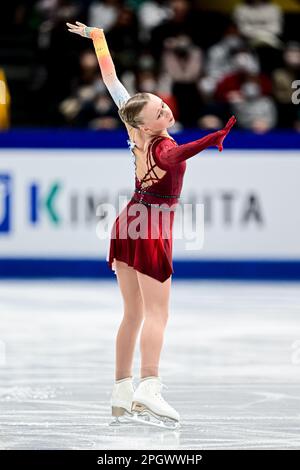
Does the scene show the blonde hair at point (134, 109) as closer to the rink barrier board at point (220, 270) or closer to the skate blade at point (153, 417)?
the skate blade at point (153, 417)

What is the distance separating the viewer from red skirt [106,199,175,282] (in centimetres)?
479

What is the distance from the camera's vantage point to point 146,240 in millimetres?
4809

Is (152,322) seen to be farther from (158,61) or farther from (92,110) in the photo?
(158,61)

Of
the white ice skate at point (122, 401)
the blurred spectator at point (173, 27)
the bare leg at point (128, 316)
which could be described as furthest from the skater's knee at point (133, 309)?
the blurred spectator at point (173, 27)

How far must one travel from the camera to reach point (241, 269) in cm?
1055

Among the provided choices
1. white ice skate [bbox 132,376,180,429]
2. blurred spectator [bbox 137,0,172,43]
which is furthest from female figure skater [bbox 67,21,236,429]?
blurred spectator [bbox 137,0,172,43]

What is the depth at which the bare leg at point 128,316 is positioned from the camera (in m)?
4.90

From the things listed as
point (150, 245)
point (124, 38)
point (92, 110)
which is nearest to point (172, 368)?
point (150, 245)

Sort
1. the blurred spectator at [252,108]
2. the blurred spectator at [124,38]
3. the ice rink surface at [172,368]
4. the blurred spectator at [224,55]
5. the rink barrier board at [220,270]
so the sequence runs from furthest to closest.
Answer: the blurred spectator at [224,55], the blurred spectator at [124,38], the blurred spectator at [252,108], the rink barrier board at [220,270], the ice rink surface at [172,368]

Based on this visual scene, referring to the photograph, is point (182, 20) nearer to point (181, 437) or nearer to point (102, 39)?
point (102, 39)

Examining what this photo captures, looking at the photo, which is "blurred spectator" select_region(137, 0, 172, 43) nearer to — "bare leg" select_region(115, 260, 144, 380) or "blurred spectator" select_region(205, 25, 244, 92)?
"blurred spectator" select_region(205, 25, 244, 92)

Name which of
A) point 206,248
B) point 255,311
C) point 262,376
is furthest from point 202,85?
point 262,376

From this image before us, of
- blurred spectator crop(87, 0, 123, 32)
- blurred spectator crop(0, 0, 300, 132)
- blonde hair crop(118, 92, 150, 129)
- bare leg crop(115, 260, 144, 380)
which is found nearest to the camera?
blonde hair crop(118, 92, 150, 129)

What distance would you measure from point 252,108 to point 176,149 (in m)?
7.12
